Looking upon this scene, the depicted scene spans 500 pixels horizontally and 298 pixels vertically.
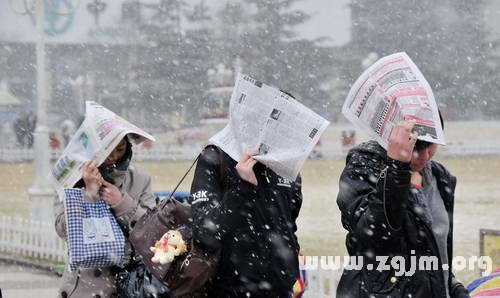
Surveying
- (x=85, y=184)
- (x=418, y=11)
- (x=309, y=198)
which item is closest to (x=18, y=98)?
(x=418, y=11)

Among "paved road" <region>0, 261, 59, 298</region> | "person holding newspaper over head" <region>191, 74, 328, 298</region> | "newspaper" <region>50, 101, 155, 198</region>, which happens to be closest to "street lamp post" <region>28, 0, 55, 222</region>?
"paved road" <region>0, 261, 59, 298</region>

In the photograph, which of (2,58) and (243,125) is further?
(2,58)

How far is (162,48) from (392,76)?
54005 mm

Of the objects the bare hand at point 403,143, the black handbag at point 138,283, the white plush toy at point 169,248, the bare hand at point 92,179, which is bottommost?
the black handbag at point 138,283

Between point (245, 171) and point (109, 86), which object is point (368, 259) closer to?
point (245, 171)

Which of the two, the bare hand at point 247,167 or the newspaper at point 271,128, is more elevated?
the newspaper at point 271,128

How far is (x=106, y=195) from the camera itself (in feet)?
14.2

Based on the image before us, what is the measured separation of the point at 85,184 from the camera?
14.3 feet

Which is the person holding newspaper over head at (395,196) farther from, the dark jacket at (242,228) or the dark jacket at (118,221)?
the dark jacket at (118,221)

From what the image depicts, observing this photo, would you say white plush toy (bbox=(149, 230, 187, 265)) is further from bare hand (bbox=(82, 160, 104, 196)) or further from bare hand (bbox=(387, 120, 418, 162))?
bare hand (bbox=(387, 120, 418, 162))

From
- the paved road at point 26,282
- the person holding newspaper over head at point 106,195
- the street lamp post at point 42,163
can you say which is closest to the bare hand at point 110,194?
the person holding newspaper over head at point 106,195

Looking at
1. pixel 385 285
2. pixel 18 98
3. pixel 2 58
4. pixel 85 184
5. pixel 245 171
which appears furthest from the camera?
pixel 2 58

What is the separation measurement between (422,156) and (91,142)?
177 cm

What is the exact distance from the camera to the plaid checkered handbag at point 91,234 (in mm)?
4188
